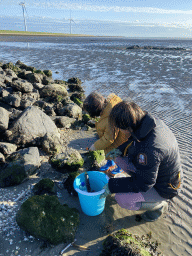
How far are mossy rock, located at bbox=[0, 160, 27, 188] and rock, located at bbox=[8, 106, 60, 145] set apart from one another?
4.04 feet

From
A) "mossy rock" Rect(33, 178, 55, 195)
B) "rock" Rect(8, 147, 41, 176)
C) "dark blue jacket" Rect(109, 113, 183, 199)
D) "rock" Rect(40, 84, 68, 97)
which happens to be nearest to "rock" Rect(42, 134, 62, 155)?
"rock" Rect(8, 147, 41, 176)

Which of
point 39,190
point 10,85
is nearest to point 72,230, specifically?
point 39,190

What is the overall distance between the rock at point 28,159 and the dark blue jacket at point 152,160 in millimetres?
2074

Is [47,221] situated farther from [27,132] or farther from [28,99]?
[28,99]

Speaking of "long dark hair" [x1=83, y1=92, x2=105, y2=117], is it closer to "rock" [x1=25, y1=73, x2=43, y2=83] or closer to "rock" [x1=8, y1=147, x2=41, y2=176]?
"rock" [x1=8, y1=147, x2=41, y2=176]

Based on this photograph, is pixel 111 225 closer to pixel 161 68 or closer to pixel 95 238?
pixel 95 238

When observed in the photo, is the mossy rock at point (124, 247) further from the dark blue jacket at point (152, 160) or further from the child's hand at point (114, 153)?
the child's hand at point (114, 153)

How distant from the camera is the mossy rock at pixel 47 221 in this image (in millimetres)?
3143

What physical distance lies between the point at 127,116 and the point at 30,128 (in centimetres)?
378

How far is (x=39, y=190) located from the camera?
13.5ft

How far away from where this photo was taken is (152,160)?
281 centimetres

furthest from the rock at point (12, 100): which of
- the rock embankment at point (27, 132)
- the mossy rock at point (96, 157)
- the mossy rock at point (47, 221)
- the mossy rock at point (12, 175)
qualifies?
the mossy rock at point (47, 221)

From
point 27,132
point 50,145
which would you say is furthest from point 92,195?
point 27,132

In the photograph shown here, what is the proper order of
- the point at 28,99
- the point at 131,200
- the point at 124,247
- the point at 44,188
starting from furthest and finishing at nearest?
the point at 28,99 < the point at 44,188 < the point at 131,200 < the point at 124,247
